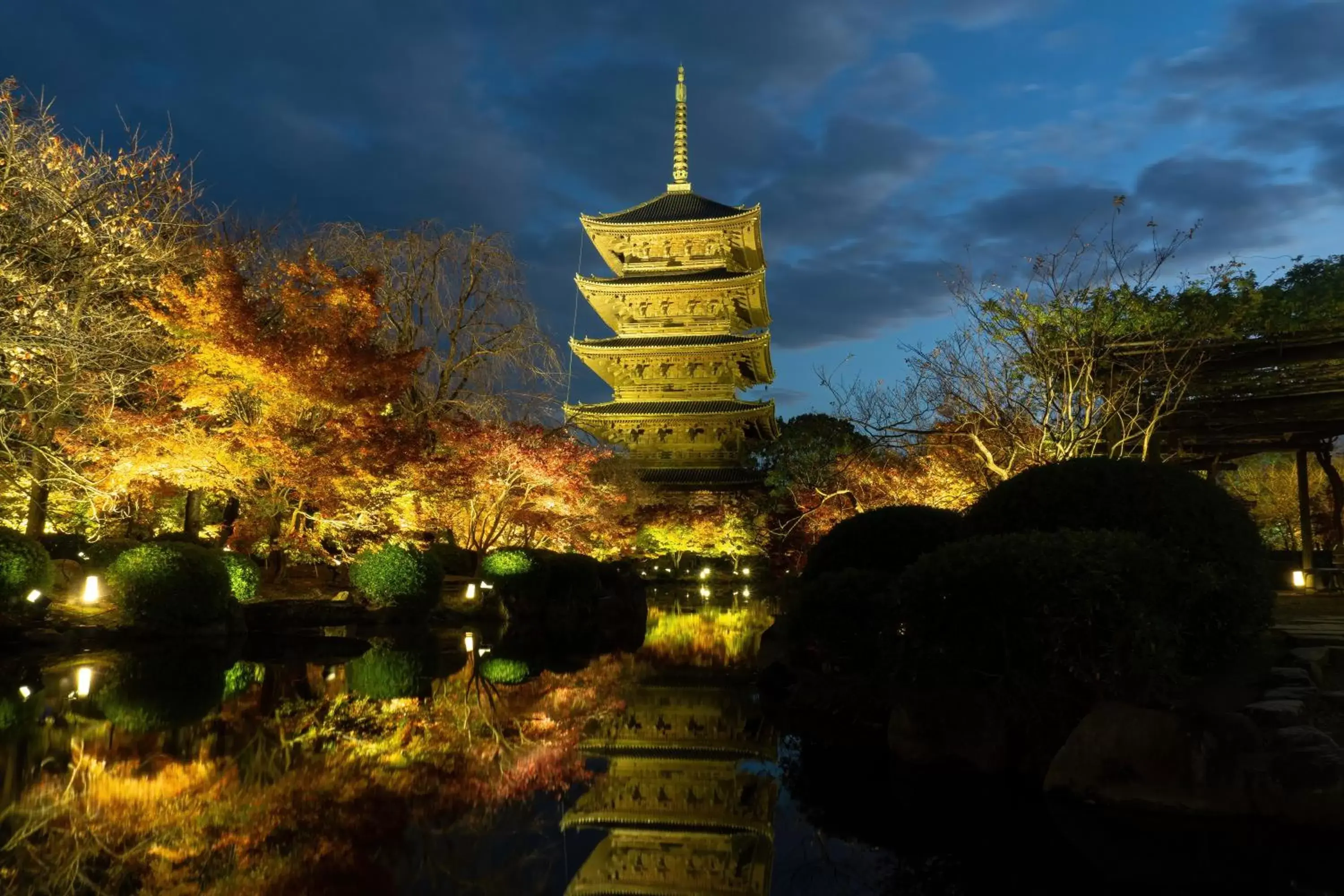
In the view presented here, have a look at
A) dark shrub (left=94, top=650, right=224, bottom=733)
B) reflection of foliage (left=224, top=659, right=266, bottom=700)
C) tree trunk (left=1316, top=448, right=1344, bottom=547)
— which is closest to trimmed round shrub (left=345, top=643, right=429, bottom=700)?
reflection of foliage (left=224, top=659, right=266, bottom=700)

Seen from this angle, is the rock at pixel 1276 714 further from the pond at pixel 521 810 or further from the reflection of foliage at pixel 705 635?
the reflection of foliage at pixel 705 635

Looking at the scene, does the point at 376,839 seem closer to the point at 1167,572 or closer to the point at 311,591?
the point at 1167,572

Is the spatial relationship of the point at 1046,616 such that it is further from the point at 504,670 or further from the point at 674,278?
the point at 674,278

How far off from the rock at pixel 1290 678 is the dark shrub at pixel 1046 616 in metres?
1.58

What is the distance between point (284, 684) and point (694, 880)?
634 centimetres

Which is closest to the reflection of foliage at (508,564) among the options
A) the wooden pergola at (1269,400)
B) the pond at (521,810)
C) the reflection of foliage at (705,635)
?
the reflection of foliage at (705,635)

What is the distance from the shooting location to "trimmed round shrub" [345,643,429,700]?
870cm

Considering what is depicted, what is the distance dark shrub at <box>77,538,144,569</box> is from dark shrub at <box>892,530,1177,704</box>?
14355mm

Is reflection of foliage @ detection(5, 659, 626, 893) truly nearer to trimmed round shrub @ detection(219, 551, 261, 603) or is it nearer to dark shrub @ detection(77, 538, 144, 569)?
trimmed round shrub @ detection(219, 551, 261, 603)

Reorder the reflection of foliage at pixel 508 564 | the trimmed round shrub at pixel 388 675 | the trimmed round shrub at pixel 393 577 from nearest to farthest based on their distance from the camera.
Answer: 1. the trimmed round shrub at pixel 388 675
2. the trimmed round shrub at pixel 393 577
3. the reflection of foliage at pixel 508 564

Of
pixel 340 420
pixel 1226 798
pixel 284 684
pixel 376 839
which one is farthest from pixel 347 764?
pixel 340 420

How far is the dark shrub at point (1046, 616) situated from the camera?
17.2 ft

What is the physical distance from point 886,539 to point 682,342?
77.2 feet

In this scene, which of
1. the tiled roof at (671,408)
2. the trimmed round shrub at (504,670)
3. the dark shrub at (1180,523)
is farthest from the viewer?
the tiled roof at (671,408)
